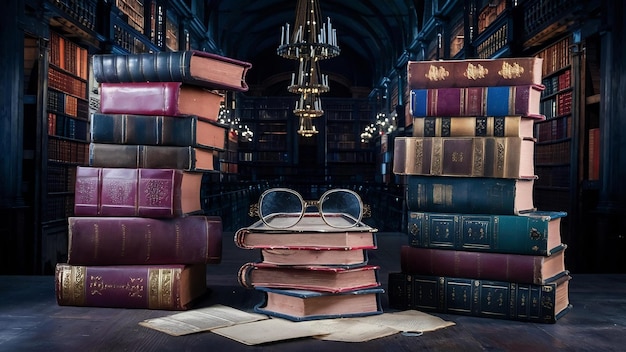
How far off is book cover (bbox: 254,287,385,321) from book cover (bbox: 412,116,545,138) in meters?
0.79

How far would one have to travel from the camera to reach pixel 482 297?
8.45 ft

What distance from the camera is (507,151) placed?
258 centimetres

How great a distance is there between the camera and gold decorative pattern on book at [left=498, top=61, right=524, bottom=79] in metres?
2.64

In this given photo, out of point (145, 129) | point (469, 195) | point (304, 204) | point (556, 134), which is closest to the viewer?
point (304, 204)

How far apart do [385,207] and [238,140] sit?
12858 millimetres

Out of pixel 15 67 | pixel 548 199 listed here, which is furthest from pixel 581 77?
pixel 15 67

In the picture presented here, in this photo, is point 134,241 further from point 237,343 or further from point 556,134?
point 556,134

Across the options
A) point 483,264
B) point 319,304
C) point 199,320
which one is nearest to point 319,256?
point 319,304

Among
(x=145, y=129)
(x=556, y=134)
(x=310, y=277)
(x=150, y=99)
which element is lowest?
(x=310, y=277)

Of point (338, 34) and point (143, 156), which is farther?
point (338, 34)

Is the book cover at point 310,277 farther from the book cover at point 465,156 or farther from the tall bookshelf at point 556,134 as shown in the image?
the tall bookshelf at point 556,134

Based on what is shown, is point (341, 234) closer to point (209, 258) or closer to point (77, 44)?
point (209, 258)

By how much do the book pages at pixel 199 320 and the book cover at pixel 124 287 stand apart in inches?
5.9

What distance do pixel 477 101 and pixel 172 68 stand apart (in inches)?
55.6
